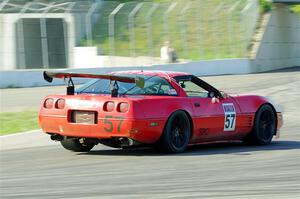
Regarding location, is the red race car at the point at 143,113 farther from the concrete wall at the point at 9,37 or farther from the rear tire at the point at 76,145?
the concrete wall at the point at 9,37

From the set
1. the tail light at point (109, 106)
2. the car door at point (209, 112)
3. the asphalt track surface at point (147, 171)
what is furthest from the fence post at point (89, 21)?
the tail light at point (109, 106)

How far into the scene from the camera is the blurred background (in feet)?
94.3

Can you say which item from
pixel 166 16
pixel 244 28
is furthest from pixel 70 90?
pixel 244 28

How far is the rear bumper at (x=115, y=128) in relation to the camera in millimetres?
10281

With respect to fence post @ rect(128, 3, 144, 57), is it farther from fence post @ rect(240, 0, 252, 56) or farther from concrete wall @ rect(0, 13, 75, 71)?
fence post @ rect(240, 0, 252, 56)

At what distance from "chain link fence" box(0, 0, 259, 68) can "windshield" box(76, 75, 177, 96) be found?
1778 cm

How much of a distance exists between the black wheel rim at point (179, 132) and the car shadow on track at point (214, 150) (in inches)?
6.3

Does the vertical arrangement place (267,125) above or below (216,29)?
below

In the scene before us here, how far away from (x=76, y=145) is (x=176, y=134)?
1.51 metres

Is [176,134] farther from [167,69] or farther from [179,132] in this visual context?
[167,69]

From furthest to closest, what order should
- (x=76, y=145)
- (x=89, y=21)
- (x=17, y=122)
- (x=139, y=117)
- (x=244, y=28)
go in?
1. (x=244, y=28)
2. (x=89, y=21)
3. (x=17, y=122)
4. (x=76, y=145)
5. (x=139, y=117)

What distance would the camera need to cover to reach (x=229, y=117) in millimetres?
11625

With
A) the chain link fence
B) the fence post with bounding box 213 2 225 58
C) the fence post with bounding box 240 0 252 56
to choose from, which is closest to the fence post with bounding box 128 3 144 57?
the chain link fence

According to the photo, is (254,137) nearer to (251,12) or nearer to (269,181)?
(269,181)
